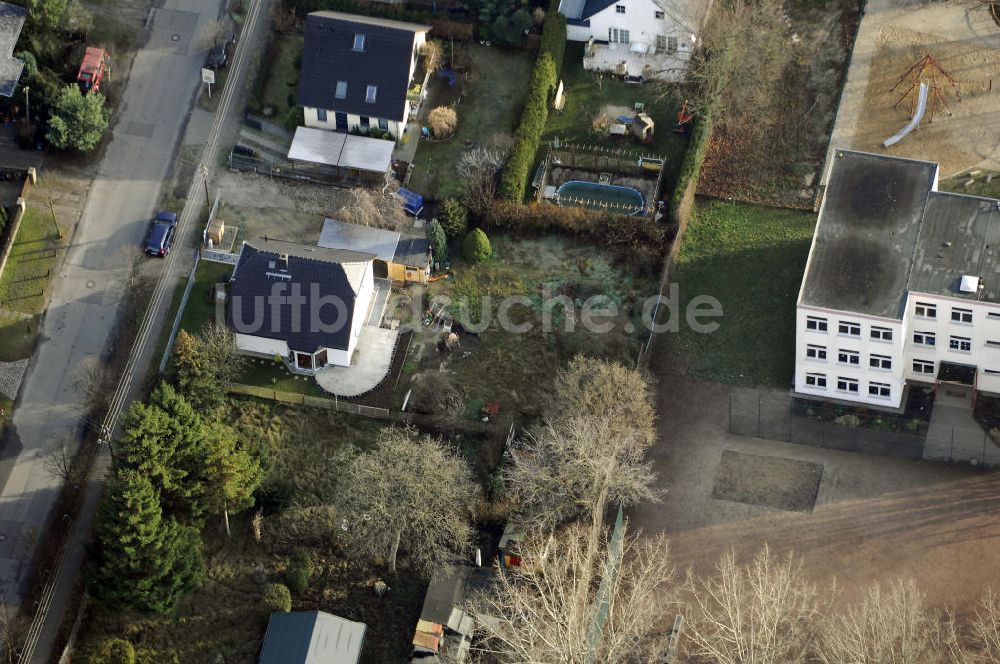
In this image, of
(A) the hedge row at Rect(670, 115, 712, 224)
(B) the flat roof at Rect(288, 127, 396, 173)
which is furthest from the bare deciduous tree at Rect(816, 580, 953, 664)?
(B) the flat roof at Rect(288, 127, 396, 173)

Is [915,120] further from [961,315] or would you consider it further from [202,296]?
[202,296]

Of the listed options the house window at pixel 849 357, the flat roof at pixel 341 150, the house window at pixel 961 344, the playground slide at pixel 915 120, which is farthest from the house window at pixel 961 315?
the flat roof at pixel 341 150

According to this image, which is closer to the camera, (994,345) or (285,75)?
(994,345)

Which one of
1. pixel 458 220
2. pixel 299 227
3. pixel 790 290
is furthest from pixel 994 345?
pixel 299 227

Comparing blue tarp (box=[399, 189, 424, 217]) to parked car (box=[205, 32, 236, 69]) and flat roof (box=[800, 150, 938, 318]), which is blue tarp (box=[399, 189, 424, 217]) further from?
flat roof (box=[800, 150, 938, 318])

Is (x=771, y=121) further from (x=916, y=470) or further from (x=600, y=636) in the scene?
(x=600, y=636)

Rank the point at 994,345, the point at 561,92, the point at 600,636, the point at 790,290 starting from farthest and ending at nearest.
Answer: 1. the point at 561,92
2. the point at 790,290
3. the point at 994,345
4. the point at 600,636

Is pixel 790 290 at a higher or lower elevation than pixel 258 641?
higher
